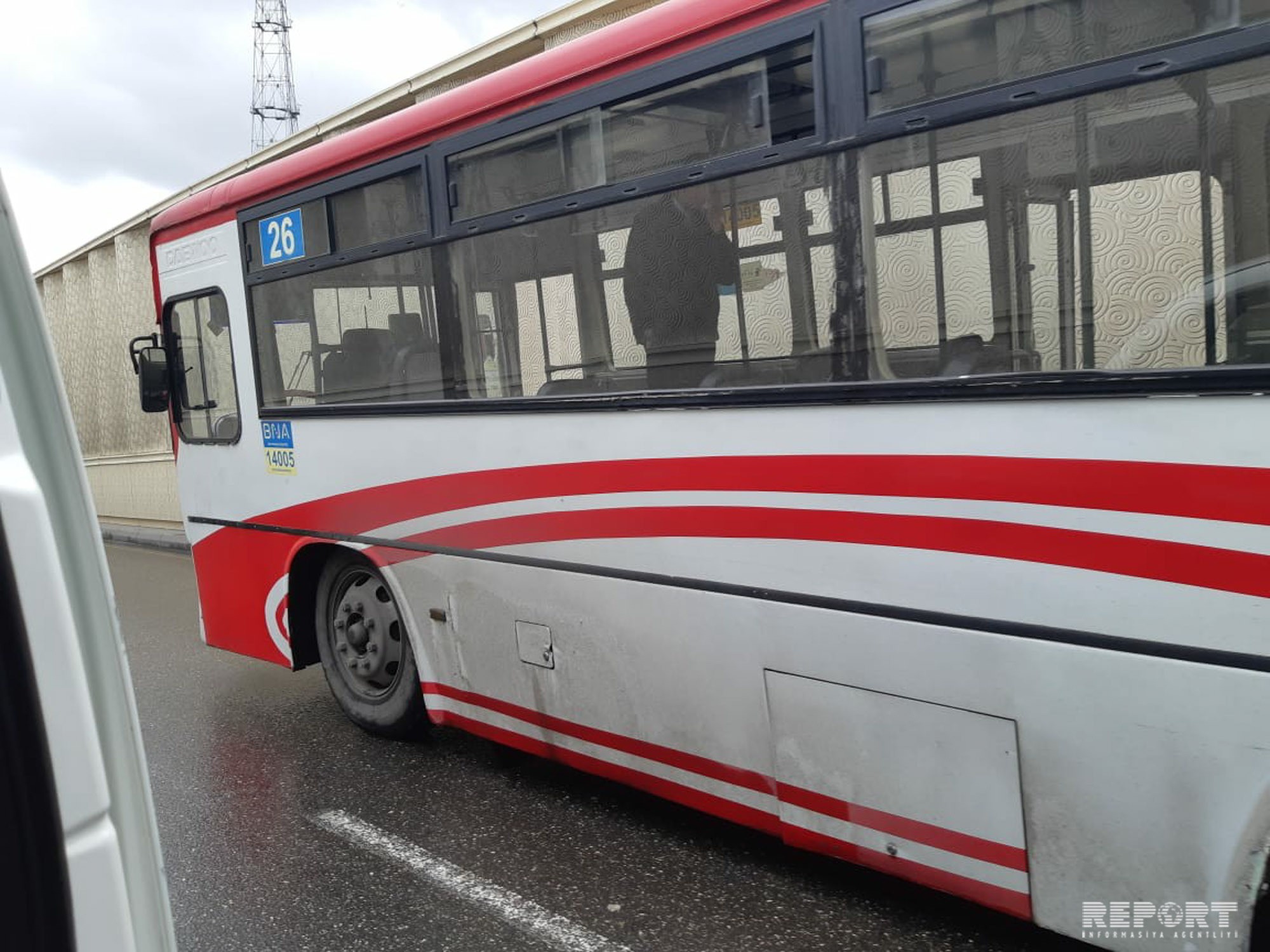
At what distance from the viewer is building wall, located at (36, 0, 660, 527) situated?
46.3 feet

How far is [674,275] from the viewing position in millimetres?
3475

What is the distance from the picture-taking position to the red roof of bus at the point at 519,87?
10.7 ft

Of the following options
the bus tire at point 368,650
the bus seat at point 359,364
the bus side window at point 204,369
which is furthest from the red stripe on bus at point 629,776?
the bus side window at point 204,369

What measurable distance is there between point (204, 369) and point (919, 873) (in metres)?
4.40

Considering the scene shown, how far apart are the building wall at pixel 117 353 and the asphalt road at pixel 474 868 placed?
780 cm

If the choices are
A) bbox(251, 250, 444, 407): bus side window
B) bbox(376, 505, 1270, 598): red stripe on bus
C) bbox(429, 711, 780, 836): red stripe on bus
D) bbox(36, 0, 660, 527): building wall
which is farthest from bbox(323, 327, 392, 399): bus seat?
bbox(36, 0, 660, 527): building wall

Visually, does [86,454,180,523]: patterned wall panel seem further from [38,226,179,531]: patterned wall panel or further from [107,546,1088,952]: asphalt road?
[107,546,1088,952]: asphalt road

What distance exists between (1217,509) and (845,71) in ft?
4.80

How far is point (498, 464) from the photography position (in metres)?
4.11

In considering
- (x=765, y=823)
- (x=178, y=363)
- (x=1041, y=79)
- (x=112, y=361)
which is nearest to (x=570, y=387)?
(x=765, y=823)

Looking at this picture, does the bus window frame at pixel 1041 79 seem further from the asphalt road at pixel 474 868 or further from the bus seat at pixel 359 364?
the bus seat at pixel 359 364

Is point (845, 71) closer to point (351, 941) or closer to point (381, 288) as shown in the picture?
point (381, 288)

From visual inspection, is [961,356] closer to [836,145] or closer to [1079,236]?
[1079,236]

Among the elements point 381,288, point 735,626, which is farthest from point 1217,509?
point 381,288
